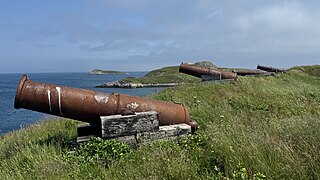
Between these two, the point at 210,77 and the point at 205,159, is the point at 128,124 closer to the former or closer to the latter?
the point at 205,159

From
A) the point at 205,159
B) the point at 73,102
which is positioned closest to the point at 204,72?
the point at 73,102

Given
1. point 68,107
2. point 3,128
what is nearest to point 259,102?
point 68,107

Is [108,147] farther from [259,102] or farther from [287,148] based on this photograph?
[259,102]

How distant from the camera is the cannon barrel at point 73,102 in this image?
5438 mm

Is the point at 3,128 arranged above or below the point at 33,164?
below

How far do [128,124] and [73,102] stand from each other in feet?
3.42

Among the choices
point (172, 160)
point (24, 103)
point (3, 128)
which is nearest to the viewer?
point (172, 160)

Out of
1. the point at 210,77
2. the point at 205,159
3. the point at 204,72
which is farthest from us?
the point at 204,72

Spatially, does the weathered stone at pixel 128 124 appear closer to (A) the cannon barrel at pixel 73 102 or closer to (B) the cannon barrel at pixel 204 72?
(A) the cannon barrel at pixel 73 102

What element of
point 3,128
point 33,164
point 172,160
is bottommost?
point 3,128

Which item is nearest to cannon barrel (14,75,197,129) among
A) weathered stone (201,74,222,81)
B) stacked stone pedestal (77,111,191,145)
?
stacked stone pedestal (77,111,191,145)

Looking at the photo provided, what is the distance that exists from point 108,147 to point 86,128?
1.28 m

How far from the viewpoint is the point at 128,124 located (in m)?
5.59

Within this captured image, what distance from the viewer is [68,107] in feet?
18.3
